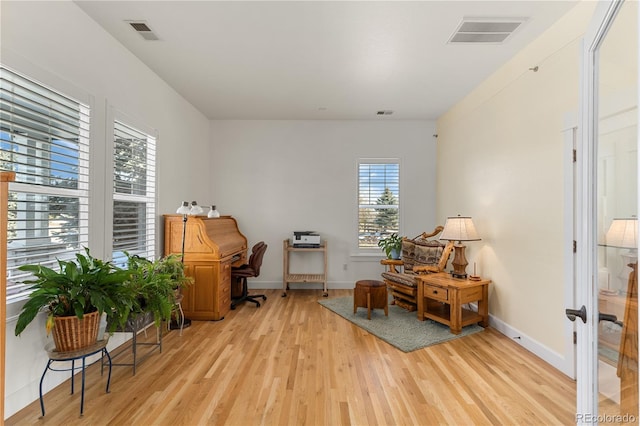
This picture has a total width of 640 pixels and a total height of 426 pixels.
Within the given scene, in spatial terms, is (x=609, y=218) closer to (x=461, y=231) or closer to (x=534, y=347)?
(x=534, y=347)

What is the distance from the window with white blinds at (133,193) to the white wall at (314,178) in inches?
68.6

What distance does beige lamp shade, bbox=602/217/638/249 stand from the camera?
2.84ft

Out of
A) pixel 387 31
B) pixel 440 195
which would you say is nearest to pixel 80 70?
pixel 387 31

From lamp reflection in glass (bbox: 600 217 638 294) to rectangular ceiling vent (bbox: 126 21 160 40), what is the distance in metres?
3.37

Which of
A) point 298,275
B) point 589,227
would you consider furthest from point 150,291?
point 589,227

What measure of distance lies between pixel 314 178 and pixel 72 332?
3.88 metres

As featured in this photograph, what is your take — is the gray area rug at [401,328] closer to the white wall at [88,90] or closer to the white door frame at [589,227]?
the white door frame at [589,227]

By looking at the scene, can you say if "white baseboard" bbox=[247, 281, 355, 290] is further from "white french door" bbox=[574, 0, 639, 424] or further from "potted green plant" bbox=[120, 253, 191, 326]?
"white french door" bbox=[574, 0, 639, 424]

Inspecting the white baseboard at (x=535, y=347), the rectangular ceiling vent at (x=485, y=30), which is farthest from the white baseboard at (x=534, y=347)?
the rectangular ceiling vent at (x=485, y=30)

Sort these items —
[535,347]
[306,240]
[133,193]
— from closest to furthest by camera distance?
[535,347] → [133,193] → [306,240]

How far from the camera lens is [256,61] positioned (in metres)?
3.10

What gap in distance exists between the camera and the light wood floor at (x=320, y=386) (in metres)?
1.89

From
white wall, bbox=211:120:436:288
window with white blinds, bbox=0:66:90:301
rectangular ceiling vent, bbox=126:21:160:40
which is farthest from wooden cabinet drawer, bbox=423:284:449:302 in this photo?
rectangular ceiling vent, bbox=126:21:160:40

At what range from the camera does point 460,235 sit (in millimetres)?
3457
